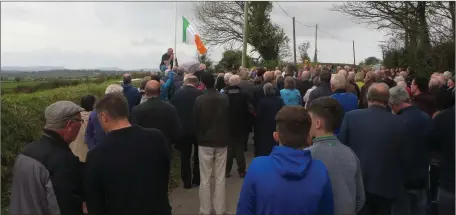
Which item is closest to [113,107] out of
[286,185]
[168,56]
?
[286,185]

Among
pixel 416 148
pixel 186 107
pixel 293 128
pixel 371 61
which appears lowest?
pixel 416 148

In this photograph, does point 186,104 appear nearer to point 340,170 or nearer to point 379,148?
point 379,148

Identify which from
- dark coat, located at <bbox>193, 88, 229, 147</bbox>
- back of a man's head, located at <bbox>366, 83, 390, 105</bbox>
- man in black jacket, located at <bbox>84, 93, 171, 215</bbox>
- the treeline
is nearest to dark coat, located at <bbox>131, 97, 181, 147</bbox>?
dark coat, located at <bbox>193, 88, 229, 147</bbox>

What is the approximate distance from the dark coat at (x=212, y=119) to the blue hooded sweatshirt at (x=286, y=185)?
3.55 meters

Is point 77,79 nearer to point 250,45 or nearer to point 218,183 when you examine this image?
point 218,183

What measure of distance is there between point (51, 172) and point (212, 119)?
3270 millimetres

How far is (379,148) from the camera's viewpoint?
3.95 meters

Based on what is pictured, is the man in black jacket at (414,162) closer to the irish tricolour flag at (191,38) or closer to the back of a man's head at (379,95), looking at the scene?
the back of a man's head at (379,95)

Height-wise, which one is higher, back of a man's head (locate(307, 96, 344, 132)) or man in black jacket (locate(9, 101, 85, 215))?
back of a man's head (locate(307, 96, 344, 132))

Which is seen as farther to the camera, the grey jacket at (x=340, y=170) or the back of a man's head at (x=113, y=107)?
the back of a man's head at (x=113, y=107)

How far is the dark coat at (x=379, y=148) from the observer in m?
3.96

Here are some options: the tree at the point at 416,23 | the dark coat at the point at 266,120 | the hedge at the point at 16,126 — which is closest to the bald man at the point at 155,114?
the hedge at the point at 16,126

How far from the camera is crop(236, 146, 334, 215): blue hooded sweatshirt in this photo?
8.07 ft

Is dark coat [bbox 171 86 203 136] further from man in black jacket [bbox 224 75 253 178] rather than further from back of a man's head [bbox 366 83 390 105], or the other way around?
back of a man's head [bbox 366 83 390 105]
